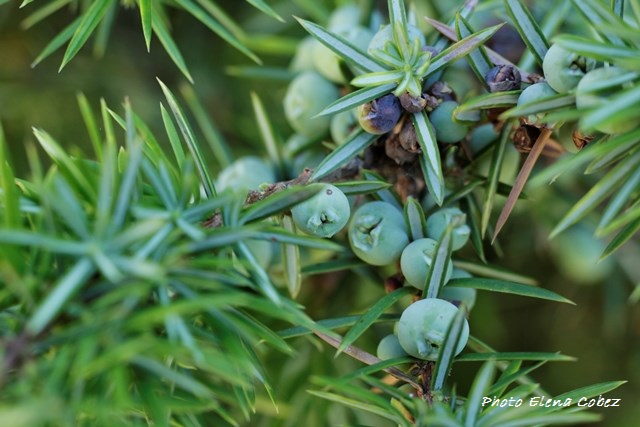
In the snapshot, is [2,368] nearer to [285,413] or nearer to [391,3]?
[391,3]

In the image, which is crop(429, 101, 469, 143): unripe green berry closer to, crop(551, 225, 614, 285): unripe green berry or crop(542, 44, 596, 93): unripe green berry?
crop(542, 44, 596, 93): unripe green berry

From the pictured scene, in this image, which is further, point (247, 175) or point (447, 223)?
point (247, 175)

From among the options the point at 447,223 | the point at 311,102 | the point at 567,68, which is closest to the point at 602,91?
the point at 567,68

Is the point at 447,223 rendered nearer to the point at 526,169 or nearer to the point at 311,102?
the point at 526,169

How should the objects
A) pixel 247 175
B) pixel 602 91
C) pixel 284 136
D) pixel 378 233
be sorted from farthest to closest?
pixel 284 136, pixel 247 175, pixel 378 233, pixel 602 91

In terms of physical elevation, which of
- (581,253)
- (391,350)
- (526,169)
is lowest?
(581,253)

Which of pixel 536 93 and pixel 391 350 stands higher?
pixel 536 93

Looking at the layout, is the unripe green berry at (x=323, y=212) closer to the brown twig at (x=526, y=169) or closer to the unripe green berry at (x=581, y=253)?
the brown twig at (x=526, y=169)
